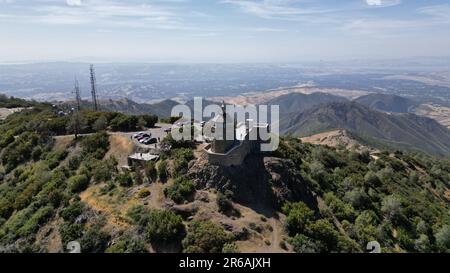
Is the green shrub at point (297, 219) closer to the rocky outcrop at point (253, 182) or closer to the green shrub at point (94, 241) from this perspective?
the rocky outcrop at point (253, 182)

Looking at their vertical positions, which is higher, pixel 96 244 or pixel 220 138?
pixel 220 138

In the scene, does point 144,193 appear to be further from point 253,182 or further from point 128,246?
point 253,182

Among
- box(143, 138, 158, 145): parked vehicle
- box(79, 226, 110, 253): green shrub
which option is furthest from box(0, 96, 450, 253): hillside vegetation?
box(143, 138, 158, 145): parked vehicle

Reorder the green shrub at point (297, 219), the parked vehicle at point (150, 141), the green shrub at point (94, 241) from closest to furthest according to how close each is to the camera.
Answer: the green shrub at point (94, 241) < the green shrub at point (297, 219) < the parked vehicle at point (150, 141)

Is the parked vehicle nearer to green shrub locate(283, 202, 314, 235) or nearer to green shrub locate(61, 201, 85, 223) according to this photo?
green shrub locate(61, 201, 85, 223)

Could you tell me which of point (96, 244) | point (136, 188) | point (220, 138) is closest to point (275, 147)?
point (220, 138)

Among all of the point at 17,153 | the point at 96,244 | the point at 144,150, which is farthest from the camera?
the point at 17,153

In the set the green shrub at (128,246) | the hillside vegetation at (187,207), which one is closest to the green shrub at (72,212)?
the hillside vegetation at (187,207)

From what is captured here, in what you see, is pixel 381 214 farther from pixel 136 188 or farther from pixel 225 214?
pixel 136 188
